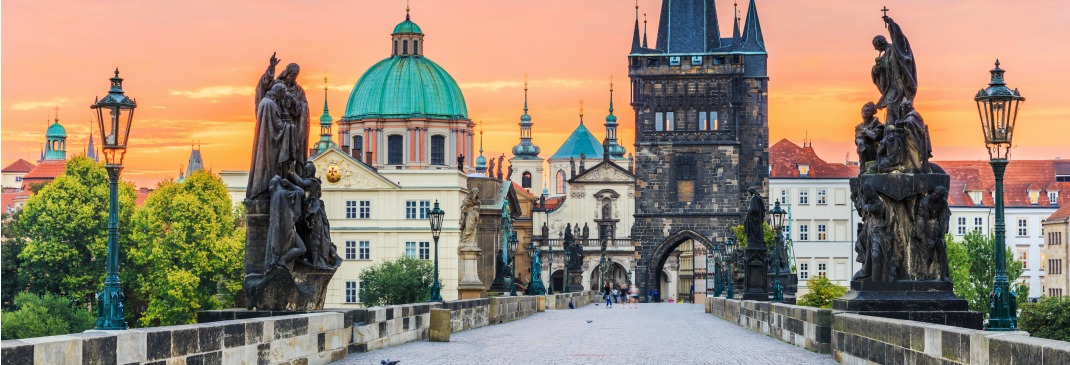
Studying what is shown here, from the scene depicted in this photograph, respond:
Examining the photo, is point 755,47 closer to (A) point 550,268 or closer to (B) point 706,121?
(B) point 706,121

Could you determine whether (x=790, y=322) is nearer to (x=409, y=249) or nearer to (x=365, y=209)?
(x=409, y=249)

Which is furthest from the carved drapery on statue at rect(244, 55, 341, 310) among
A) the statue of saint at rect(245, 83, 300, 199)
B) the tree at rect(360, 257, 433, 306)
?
the tree at rect(360, 257, 433, 306)

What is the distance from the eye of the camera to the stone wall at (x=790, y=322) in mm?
21375

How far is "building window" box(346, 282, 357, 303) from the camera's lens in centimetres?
10350

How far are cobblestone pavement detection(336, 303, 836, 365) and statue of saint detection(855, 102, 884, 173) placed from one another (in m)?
2.46

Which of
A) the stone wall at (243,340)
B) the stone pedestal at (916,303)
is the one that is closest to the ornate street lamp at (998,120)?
the stone pedestal at (916,303)

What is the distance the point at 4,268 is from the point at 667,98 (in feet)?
157

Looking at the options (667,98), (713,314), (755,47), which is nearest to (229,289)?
(713,314)

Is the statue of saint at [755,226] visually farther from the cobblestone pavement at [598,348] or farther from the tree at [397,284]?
the tree at [397,284]

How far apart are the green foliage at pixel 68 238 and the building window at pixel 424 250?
29.6 meters

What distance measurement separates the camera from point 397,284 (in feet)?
309

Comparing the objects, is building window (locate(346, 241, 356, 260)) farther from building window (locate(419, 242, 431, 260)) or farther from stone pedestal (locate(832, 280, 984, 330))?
stone pedestal (locate(832, 280, 984, 330))

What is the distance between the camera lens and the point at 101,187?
3046 inches

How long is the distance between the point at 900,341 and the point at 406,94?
107815 mm
